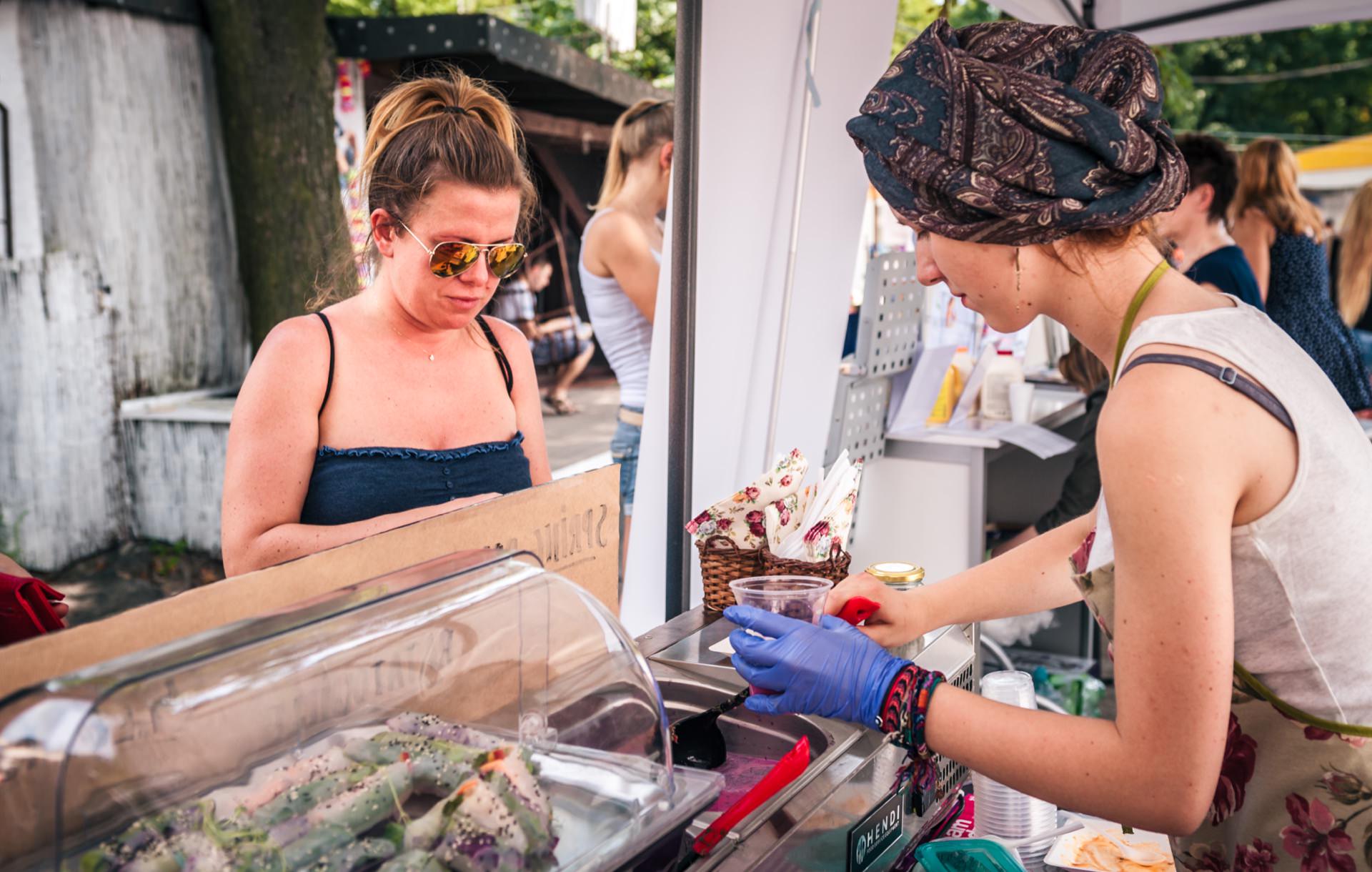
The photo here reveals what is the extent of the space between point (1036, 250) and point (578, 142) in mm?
11174

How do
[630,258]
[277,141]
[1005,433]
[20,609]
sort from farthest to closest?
[277,141]
[1005,433]
[630,258]
[20,609]

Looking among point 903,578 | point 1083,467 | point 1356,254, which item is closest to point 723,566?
point 903,578

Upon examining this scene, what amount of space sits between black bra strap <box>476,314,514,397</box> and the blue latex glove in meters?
0.97

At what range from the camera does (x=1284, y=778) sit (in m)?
1.29

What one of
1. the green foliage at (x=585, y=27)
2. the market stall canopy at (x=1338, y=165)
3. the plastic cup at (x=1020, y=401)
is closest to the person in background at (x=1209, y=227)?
the plastic cup at (x=1020, y=401)

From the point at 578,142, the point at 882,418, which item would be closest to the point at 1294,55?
the point at 578,142

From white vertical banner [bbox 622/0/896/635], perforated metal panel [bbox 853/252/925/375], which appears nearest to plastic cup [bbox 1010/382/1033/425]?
perforated metal panel [bbox 853/252/925/375]

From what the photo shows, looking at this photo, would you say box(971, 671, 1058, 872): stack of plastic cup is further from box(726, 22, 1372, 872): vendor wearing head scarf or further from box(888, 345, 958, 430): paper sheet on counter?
box(888, 345, 958, 430): paper sheet on counter

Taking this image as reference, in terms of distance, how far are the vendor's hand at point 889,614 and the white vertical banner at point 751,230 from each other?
2.87 feet

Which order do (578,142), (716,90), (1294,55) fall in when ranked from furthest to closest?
(1294,55) < (578,142) < (716,90)

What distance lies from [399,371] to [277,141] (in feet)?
14.4

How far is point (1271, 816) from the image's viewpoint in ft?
4.30

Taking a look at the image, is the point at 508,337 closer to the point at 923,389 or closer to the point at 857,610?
the point at 857,610

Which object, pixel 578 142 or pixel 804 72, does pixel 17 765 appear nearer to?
pixel 804 72
